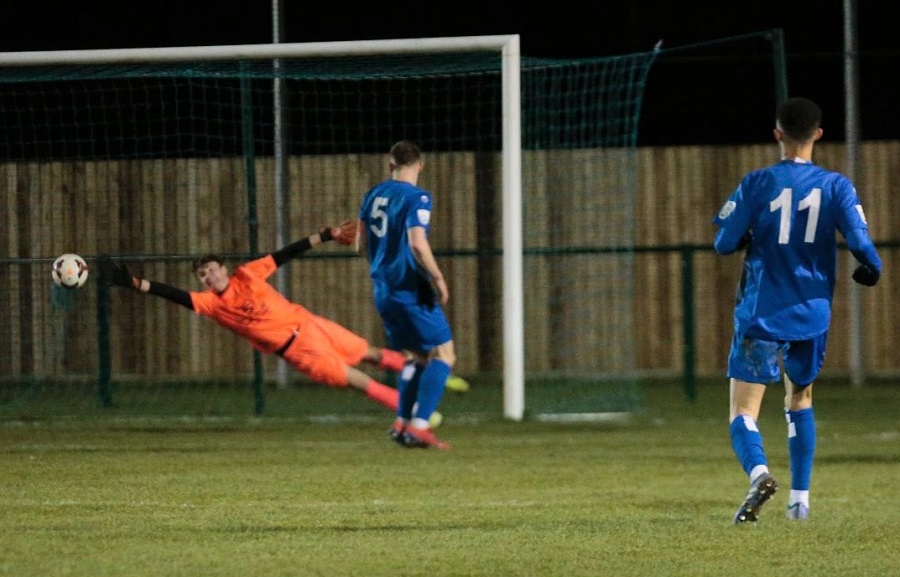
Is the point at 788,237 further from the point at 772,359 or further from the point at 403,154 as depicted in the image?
the point at 403,154

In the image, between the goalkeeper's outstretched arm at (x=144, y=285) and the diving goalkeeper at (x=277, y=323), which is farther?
the diving goalkeeper at (x=277, y=323)

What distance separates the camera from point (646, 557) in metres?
6.10

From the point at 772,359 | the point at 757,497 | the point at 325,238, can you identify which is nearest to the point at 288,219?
the point at 325,238

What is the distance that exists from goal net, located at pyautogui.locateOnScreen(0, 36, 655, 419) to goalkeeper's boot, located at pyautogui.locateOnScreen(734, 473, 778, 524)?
5057 millimetres

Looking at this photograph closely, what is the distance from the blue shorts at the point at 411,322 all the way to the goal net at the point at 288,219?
1459 millimetres

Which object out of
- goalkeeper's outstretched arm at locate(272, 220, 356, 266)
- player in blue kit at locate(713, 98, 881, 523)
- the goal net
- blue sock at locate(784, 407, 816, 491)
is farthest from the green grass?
the goal net

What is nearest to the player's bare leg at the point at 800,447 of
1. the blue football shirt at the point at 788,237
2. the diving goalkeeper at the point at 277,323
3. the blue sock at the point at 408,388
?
the blue football shirt at the point at 788,237

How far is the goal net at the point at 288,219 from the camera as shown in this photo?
12.3 meters

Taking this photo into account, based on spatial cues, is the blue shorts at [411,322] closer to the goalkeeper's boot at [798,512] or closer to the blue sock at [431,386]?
the blue sock at [431,386]

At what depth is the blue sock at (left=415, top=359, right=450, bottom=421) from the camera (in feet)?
33.8

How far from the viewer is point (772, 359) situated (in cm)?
687

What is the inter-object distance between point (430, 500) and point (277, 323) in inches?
159

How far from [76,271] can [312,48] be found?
2.31m

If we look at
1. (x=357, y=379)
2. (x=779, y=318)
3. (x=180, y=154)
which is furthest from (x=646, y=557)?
(x=180, y=154)
